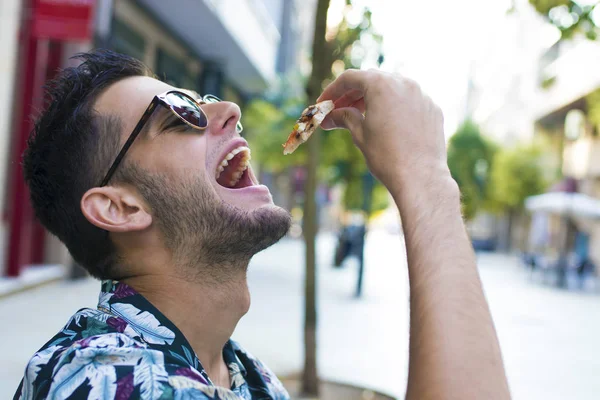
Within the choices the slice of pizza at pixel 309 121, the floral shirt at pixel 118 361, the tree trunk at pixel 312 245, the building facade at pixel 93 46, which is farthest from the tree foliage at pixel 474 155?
the floral shirt at pixel 118 361

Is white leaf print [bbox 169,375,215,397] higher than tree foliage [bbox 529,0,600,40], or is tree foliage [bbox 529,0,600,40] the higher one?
tree foliage [bbox 529,0,600,40]

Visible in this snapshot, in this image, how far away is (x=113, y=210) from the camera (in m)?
1.47

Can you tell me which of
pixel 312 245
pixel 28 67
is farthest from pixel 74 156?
pixel 28 67

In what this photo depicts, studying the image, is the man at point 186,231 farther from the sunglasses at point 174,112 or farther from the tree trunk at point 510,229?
the tree trunk at point 510,229

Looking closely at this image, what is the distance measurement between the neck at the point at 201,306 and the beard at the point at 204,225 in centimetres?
3

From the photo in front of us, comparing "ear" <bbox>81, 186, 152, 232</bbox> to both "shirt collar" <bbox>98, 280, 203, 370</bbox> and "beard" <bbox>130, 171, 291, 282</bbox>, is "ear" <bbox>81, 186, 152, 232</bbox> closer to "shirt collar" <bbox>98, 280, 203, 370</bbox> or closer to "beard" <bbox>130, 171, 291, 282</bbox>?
"beard" <bbox>130, 171, 291, 282</bbox>

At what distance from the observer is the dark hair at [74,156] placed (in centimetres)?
149

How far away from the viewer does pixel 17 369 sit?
5484mm

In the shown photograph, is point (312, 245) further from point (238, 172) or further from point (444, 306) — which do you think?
point (444, 306)

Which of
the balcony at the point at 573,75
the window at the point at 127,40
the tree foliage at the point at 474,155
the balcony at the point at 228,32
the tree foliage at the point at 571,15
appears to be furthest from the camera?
the tree foliage at the point at 474,155

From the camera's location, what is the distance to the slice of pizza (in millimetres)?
1489

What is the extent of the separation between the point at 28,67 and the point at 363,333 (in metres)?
6.35

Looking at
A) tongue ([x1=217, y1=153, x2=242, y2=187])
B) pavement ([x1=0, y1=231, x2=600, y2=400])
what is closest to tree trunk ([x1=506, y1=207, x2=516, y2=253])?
pavement ([x1=0, y1=231, x2=600, y2=400])

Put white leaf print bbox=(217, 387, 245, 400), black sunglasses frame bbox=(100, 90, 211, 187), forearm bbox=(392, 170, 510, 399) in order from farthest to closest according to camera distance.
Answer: black sunglasses frame bbox=(100, 90, 211, 187)
white leaf print bbox=(217, 387, 245, 400)
forearm bbox=(392, 170, 510, 399)
